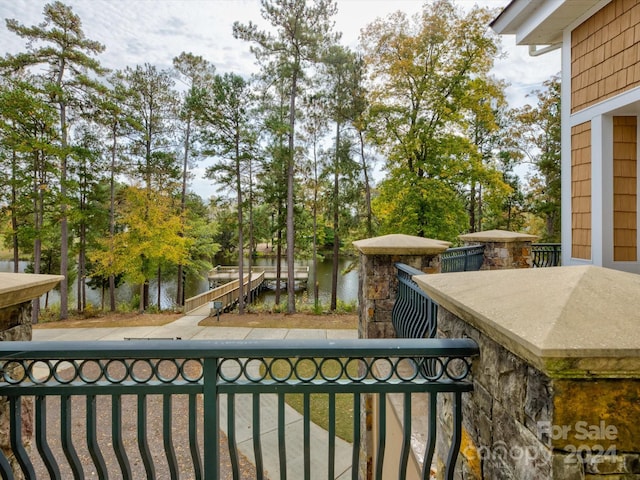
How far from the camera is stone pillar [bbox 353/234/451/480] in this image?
3127 mm

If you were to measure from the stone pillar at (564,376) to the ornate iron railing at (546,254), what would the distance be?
277 inches

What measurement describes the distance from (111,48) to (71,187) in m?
5.24


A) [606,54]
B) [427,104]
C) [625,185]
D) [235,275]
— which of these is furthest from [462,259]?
[235,275]

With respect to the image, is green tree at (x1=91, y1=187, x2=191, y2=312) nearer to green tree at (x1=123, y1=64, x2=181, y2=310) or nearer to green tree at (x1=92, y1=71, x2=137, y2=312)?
green tree at (x1=92, y1=71, x2=137, y2=312)

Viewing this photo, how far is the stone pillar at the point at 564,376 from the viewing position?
2.49 feet

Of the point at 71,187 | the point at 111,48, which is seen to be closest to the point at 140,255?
the point at 71,187

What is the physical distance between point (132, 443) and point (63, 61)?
1234cm

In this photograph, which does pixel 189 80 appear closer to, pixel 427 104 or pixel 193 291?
pixel 427 104

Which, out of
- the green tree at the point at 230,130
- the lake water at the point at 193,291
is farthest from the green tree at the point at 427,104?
the lake water at the point at 193,291

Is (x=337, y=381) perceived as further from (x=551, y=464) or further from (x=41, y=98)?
(x=41, y=98)

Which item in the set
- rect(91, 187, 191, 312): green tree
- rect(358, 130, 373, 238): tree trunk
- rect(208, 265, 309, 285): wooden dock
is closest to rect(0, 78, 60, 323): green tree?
rect(91, 187, 191, 312): green tree

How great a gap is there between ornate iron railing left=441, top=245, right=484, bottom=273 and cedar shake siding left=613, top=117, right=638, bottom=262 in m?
1.91

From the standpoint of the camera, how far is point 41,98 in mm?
10500

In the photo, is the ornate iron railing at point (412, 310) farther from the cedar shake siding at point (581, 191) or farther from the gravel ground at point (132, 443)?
the gravel ground at point (132, 443)
